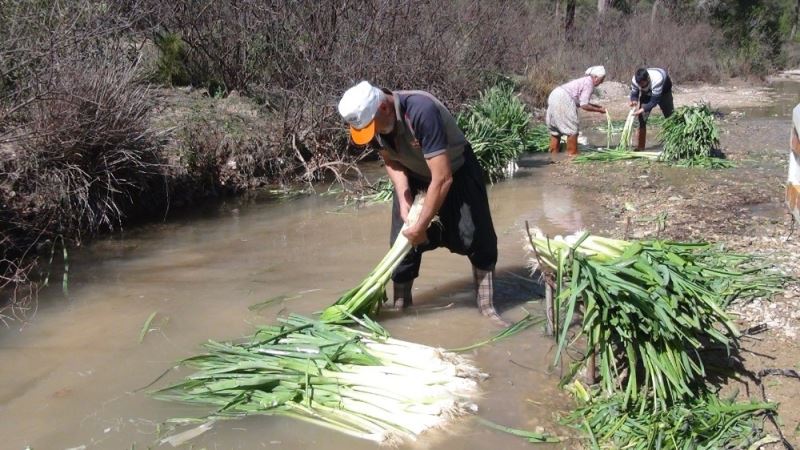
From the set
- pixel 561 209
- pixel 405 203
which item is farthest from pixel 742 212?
pixel 405 203

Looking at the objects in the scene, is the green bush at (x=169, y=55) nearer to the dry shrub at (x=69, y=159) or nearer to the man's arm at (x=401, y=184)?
the dry shrub at (x=69, y=159)

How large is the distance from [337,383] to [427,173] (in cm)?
148

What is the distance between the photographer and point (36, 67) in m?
6.68

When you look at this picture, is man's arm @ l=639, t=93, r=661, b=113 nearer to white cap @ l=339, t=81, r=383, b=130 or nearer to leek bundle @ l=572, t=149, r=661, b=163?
leek bundle @ l=572, t=149, r=661, b=163

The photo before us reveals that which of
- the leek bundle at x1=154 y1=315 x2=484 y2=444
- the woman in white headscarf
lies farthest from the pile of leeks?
the woman in white headscarf

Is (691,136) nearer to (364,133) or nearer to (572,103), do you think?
(572,103)

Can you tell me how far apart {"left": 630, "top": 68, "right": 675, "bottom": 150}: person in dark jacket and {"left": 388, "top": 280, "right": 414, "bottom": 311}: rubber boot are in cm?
654

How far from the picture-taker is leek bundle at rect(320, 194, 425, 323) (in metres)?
4.33

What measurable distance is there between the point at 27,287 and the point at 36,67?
2.26 m

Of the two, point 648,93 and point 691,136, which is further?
point 648,93

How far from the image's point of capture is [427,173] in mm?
4426

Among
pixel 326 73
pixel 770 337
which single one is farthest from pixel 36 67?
pixel 770 337

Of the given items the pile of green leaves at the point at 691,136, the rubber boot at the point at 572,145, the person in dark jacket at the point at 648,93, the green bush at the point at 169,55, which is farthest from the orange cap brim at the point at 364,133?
the green bush at the point at 169,55

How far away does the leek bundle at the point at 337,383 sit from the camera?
342 cm
